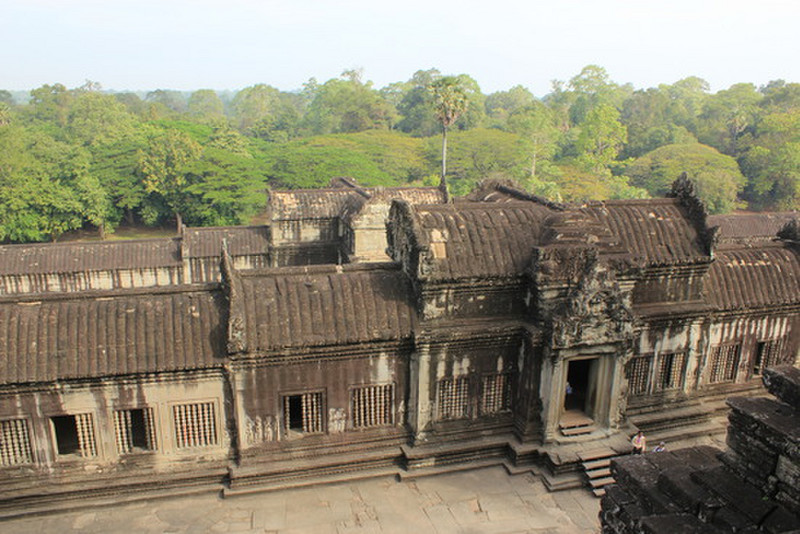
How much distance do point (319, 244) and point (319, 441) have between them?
1797 cm

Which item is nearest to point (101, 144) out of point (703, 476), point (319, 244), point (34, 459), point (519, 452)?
point (319, 244)

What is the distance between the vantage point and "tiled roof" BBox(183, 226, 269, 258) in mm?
29938

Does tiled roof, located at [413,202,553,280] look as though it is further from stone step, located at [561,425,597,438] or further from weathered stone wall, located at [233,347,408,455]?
stone step, located at [561,425,597,438]

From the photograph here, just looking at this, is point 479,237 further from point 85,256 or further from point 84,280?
point 85,256

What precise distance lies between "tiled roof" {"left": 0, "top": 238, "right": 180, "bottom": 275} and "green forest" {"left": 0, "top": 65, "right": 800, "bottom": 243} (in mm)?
5861

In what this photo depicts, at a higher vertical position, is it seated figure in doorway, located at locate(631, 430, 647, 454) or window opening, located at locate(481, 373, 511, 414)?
window opening, located at locate(481, 373, 511, 414)

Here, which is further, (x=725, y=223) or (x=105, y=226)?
(x=105, y=226)

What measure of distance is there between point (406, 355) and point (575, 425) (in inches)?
185

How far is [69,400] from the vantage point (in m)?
12.8

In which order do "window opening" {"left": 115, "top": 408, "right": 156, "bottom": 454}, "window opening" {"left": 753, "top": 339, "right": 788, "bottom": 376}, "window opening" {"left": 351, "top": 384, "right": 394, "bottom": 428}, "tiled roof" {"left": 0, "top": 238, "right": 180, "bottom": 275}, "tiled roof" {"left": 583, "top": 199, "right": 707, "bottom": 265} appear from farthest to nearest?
"tiled roof" {"left": 0, "top": 238, "right": 180, "bottom": 275} → "window opening" {"left": 753, "top": 339, "right": 788, "bottom": 376} → "tiled roof" {"left": 583, "top": 199, "right": 707, "bottom": 265} → "window opening" {"left": 351, "top": 384, "right": 394, "bottom": 428} → "window opening" {"left": 115, "top": 408, "right": 156, "bottom": 454}

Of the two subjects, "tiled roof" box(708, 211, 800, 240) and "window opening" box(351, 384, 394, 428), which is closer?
"window opening" box(351, 384, 394, 428)

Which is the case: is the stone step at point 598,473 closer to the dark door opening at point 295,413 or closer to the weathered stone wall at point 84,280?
the dark door opening at point 295,413

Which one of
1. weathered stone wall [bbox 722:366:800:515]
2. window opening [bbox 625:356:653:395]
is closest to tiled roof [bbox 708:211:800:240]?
window opening [bbox 625:356:653:395]

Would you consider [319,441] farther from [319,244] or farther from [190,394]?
[319,244]
